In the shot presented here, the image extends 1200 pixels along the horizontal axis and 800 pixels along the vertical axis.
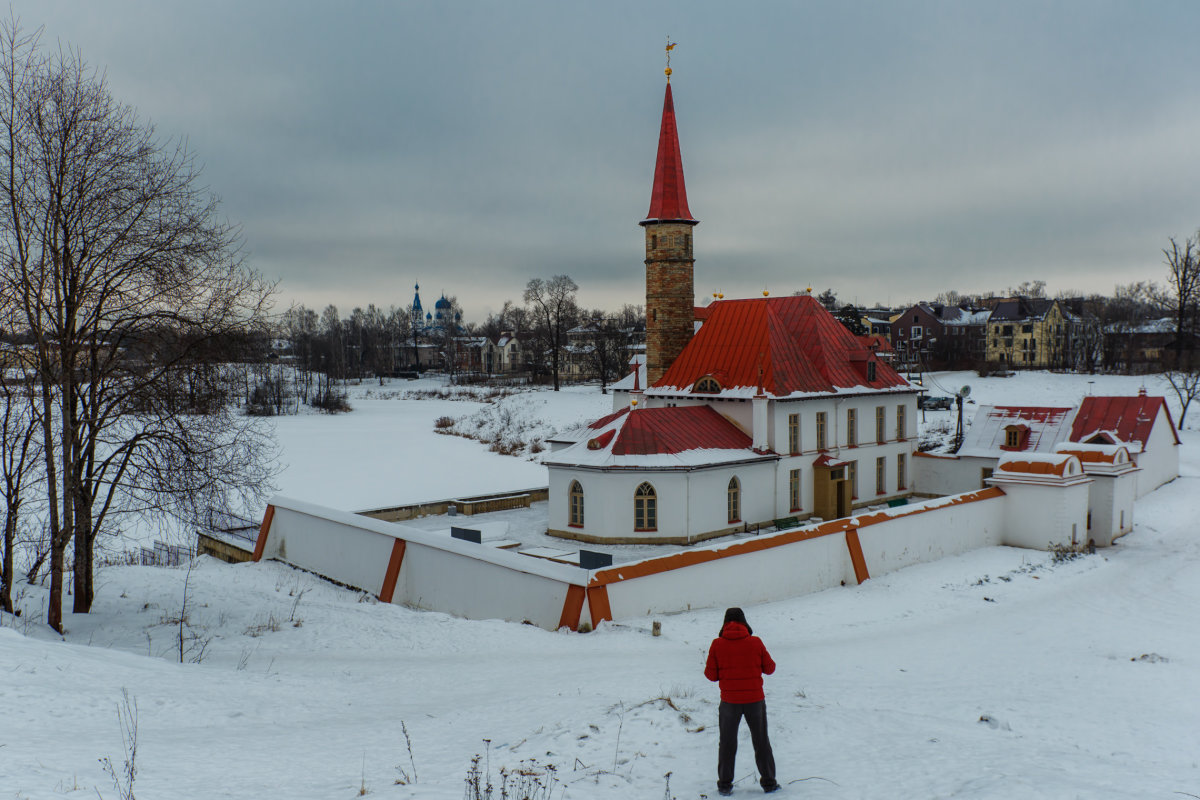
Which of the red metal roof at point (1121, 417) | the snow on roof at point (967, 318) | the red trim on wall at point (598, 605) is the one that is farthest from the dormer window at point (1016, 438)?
the snow on roof at point (967, 318)

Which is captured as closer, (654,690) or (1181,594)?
(654,690)

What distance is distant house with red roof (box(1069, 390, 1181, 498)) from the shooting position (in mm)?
30391

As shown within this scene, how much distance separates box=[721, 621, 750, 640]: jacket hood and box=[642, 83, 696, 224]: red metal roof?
2277 centimetres

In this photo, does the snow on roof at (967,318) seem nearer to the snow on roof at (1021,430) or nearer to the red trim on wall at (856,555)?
the snow on roof at (1021,430)

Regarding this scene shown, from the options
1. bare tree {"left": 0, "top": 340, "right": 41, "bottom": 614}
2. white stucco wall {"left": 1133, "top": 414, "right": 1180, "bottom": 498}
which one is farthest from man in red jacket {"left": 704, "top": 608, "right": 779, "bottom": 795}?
white stucco wall {"left": 1133, "top": 414, "right": 1180, "bottom": 498}

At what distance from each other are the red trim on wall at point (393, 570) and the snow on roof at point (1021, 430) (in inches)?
895

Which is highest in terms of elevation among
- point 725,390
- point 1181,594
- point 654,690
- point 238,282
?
point 238,282

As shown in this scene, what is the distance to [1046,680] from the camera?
1212cm

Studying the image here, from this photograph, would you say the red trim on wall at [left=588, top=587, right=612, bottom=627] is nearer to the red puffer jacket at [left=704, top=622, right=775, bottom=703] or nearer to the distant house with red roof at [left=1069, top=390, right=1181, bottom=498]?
the red puffer jacket at [left=704, top=622, right=775, bottom=703]

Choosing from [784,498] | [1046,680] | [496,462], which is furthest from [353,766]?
[496,462]

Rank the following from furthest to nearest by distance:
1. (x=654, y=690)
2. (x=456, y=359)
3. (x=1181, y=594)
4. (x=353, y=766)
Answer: (x=456, y=359), (x=1181, y=594), (x=654, y=690), (x=353, y=766)

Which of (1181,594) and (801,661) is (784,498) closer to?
(1181,594)

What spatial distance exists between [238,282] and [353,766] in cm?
1049

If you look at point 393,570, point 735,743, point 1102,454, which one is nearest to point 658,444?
point 393,570
